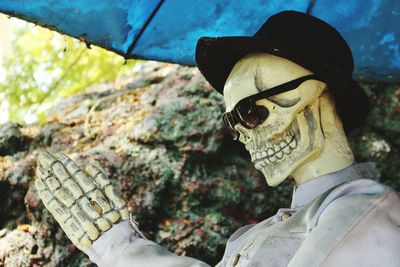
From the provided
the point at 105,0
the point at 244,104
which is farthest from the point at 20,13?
the point at 244,104

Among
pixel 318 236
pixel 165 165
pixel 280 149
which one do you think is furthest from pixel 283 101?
pixel 165 165

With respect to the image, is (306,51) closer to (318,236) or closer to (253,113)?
(253,113)

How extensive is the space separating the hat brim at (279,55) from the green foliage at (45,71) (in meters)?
3.79

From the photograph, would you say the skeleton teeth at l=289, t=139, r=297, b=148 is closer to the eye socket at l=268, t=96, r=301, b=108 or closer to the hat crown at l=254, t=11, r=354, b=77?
the eye socket at l=268, t=96, r=301, b=108

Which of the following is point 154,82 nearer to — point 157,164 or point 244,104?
point 157,164

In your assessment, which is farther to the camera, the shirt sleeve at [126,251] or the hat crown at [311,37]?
the hat crown at [311,37]

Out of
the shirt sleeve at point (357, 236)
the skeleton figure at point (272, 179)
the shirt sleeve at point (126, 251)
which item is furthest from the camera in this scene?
the shirt sleeve at point (126, 251)

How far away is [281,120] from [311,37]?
1.19ft

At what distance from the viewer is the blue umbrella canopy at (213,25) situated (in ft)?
9.91

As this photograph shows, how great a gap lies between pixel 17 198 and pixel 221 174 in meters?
1.23

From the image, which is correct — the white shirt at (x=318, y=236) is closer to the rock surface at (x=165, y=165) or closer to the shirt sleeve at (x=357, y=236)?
the shirt sleeve at (x=357, y=236)

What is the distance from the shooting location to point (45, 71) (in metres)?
6.81

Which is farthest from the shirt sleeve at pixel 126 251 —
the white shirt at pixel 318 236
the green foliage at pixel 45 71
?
the green foliage at pixel 45 71

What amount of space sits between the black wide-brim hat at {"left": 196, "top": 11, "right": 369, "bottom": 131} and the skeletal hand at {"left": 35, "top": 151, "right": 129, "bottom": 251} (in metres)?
0.69
